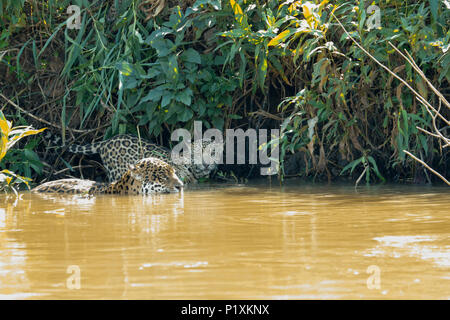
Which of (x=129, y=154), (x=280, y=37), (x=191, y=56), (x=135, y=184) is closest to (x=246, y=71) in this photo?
(x=191, y=56)

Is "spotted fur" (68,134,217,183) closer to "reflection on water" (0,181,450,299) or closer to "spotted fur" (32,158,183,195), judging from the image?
"spotted fur" (32,158,183,195)

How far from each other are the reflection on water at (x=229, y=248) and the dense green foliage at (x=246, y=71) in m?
1.20

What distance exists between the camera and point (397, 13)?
19.2ft

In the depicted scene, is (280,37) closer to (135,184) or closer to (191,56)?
(191,56)

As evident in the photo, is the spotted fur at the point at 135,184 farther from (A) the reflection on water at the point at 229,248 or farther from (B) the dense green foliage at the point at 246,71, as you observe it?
(A) the reflection on water at the point at 229,248

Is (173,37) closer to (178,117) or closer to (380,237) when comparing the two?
(178,117)

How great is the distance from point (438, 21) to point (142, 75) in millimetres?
2754

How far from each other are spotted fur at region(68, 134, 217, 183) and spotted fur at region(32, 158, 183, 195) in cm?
64

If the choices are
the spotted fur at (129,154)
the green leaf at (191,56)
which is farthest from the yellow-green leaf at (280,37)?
the spotted fur at (129,154)

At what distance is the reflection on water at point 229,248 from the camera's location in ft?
7.61

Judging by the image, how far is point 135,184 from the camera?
241 inches

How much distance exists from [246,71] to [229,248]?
4011 mm

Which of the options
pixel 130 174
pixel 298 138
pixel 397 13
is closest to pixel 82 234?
pixel 130 174
